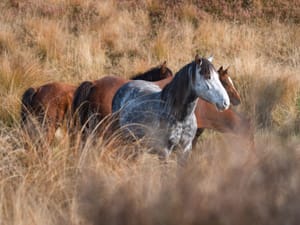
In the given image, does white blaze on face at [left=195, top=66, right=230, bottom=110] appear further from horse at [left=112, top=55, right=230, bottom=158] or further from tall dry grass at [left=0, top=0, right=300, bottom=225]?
tall dry grass at [left=0, top=0, right=300, bottom=225]

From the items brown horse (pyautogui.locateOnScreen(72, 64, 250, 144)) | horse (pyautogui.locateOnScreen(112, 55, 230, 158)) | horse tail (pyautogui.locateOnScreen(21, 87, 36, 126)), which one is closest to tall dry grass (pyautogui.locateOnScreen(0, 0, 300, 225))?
brown horse (pyautogui.locateOnScreen(72, 64, 250, 144))

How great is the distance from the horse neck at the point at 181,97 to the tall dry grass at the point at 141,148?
1.44 feet

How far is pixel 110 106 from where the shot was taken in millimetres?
8898

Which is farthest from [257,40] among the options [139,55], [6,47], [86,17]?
[6,47]

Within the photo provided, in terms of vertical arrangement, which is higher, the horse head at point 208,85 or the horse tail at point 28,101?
the horse head at point 208,85

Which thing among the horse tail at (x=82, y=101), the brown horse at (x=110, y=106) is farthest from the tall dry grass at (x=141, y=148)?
the horse tail at (x=82, y=101)

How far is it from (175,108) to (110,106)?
4.72 feet

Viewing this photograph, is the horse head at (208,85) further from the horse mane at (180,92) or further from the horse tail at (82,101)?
the horse tail at (82,101)

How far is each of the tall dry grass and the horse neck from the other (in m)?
0.44

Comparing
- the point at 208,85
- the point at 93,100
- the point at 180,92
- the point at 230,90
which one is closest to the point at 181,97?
the point at 180,92

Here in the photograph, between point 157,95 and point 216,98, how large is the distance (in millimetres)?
802

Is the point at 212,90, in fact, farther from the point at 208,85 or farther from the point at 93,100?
the point at 93,100

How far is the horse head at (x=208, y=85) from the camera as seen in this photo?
7.32m

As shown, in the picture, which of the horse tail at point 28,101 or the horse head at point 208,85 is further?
the horse tail at point 28,101
